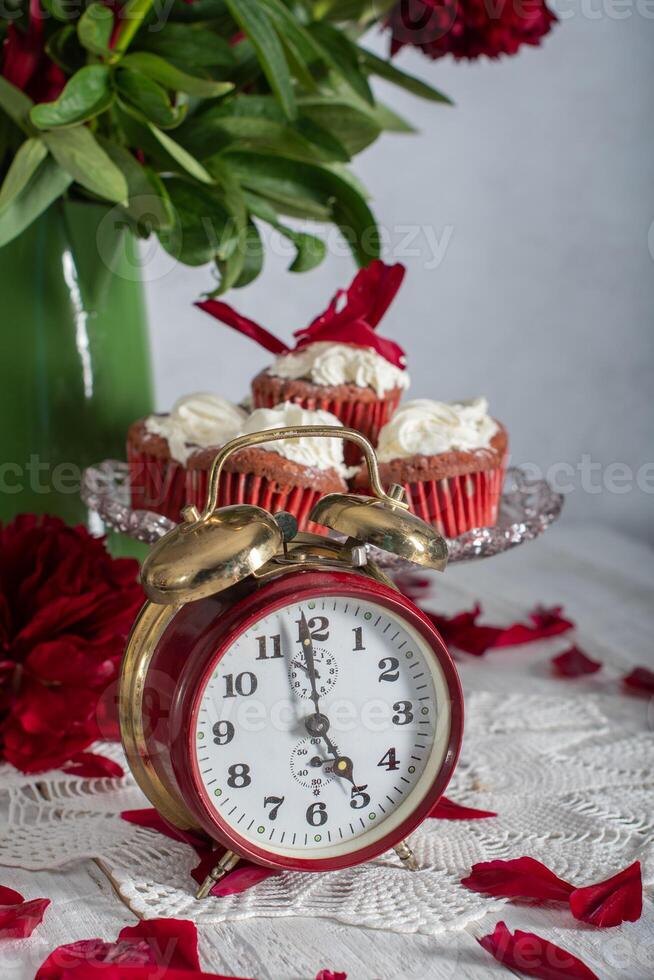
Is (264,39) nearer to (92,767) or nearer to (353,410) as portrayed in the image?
(353,410)

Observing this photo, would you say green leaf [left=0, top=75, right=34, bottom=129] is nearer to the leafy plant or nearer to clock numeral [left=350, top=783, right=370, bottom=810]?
the leafy plant

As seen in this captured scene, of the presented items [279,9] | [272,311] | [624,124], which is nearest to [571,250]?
[624,124]

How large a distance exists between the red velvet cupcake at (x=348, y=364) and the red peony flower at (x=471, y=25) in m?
0.29

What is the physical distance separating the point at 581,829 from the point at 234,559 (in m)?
0.40

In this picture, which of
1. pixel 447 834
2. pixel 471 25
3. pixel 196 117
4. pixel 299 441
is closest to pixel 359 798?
pixel 447 834

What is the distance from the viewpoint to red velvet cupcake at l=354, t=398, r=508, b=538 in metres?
1.08

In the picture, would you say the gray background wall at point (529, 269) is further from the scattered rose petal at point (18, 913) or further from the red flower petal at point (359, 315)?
the scattered rose petal at point (18, 913)

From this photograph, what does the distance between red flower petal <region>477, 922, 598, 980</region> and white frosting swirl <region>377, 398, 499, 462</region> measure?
0.46 m

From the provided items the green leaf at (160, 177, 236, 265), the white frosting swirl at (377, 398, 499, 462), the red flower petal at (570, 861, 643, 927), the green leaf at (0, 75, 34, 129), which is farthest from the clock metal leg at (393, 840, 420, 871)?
the green leaf at (0, 75, 34, 129)

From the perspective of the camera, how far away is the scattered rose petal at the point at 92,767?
100cm

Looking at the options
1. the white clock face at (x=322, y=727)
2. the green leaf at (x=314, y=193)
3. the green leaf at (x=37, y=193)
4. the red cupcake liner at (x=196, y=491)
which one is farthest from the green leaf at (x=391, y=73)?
the white clock face at (x=322, y=727)

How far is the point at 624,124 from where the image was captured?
187cm

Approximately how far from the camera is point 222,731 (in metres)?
0.77

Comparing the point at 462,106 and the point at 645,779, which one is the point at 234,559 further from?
the point at 462,106
